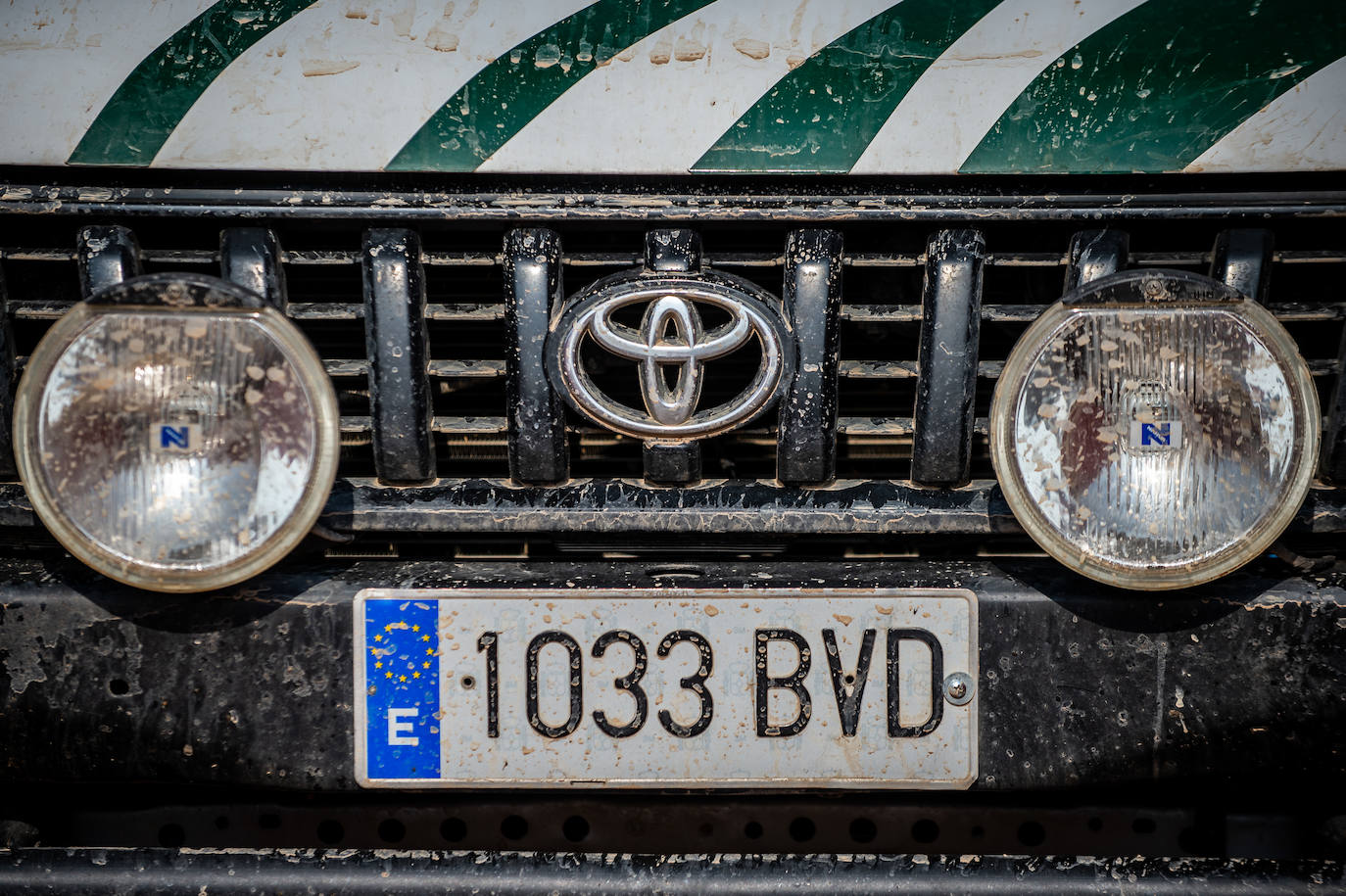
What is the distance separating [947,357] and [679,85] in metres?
0.55

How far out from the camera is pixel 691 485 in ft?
4.46

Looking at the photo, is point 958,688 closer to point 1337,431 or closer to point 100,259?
point 1337,431

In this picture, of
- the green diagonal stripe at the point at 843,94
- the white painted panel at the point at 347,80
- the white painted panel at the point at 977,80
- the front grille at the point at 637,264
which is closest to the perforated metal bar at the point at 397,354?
the front grille at the point at 637,264

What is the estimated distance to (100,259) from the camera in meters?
1.30

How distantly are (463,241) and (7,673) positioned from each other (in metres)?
0.90

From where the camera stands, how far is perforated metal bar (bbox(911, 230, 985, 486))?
130 cm

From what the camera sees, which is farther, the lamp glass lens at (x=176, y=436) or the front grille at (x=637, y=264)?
the front grille at (x=637, y=264)

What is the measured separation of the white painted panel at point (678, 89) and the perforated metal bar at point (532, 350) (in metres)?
0.11

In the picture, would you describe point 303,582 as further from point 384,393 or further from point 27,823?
point 27,823

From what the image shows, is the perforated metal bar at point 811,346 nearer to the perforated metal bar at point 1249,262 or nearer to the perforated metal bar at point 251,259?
the perforated metal bar at point 1249,262

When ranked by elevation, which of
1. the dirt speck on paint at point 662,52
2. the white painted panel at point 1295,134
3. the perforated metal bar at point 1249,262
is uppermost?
the dirt speck on paint at point 662,52

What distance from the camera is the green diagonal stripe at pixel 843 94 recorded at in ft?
3.99

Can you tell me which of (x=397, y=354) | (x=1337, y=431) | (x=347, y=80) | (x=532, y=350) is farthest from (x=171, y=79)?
(x=1337, y=431)

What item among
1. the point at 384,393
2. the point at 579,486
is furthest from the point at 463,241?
the point at 579,486
